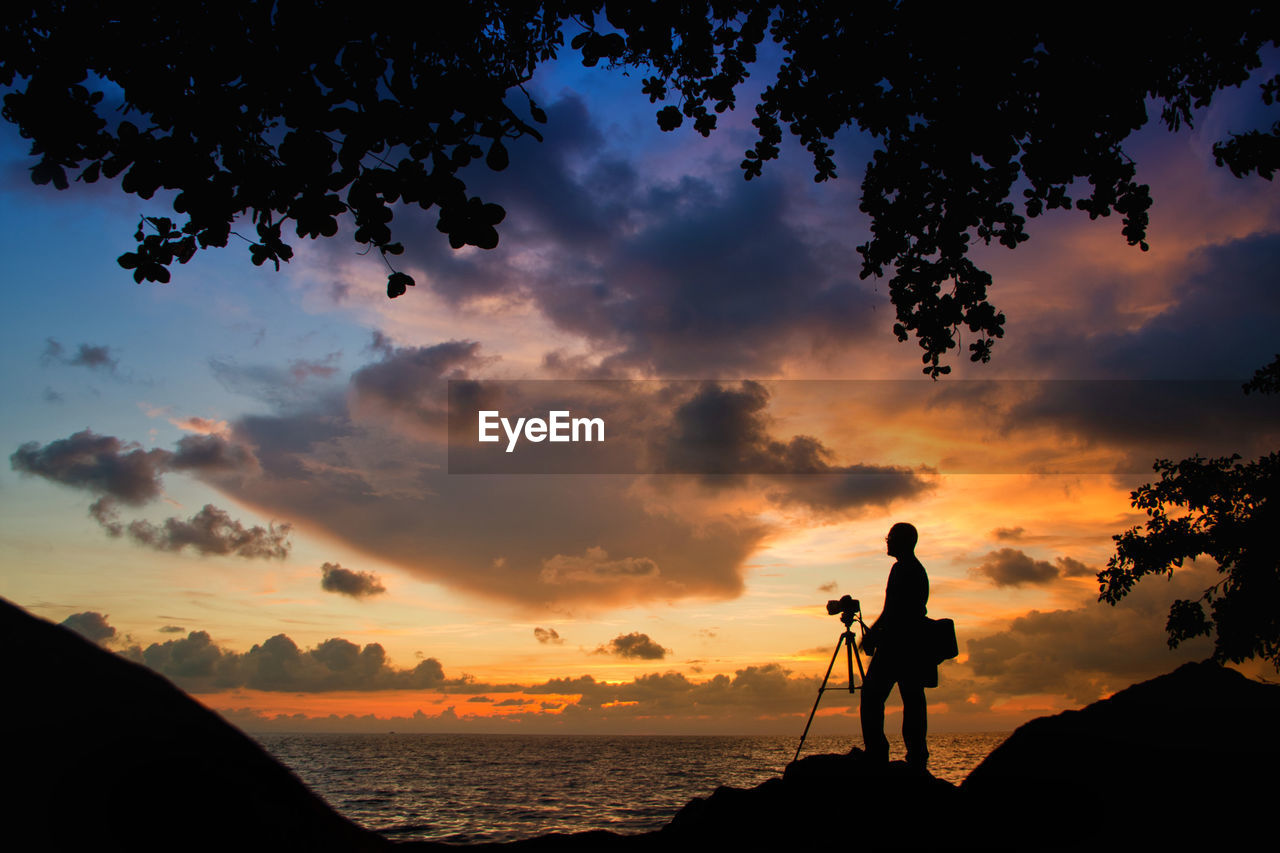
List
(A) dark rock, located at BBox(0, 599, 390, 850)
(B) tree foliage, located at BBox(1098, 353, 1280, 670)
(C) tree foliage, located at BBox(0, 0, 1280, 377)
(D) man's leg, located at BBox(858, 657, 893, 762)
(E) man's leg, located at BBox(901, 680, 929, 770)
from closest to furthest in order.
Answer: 1. (A) dark rock, located at BBox(0, 599, 390, 850)
2. (C) tree foliage, located at BBox(0, 0, 1280, 377)
3. (E) man's leg, located at BBox(901, 680, 929, 770)
4. (D) man's leg, located at BBox(858, 657, 893, 762)
5. (B) tree foliage, located at BBox(1098, 353, 1280, 670)

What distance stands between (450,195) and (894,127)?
6.32 metres

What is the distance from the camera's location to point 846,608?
9125 millimetres

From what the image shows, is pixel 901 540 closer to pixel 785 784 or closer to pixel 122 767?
pixel 785 784

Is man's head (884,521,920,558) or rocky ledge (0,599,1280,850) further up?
man's head (884,521,920,558)

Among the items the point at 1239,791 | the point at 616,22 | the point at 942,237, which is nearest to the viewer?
the point at 1239,791

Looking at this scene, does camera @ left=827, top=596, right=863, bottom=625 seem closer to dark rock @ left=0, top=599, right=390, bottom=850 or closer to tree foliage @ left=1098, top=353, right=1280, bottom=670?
dark rock @ left=0, top=599, right=390, bottom=850

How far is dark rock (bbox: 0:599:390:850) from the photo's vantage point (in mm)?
2010

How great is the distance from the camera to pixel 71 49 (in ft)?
18.7

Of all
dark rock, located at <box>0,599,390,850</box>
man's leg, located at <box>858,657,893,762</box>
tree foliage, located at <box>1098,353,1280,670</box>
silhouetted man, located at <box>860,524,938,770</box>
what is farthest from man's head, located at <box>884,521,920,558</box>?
tree foliage, located at <box>1098,353,1280,670</box>

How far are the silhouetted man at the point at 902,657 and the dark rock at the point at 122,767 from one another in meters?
6.58

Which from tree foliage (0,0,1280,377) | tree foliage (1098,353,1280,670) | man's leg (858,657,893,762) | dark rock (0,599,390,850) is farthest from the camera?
tree foliage (1098,353,1280,670)

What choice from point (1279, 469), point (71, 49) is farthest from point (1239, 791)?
point (1279, 469)

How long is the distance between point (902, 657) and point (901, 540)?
1.31 metres

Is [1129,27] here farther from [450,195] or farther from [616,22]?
[450,195]
